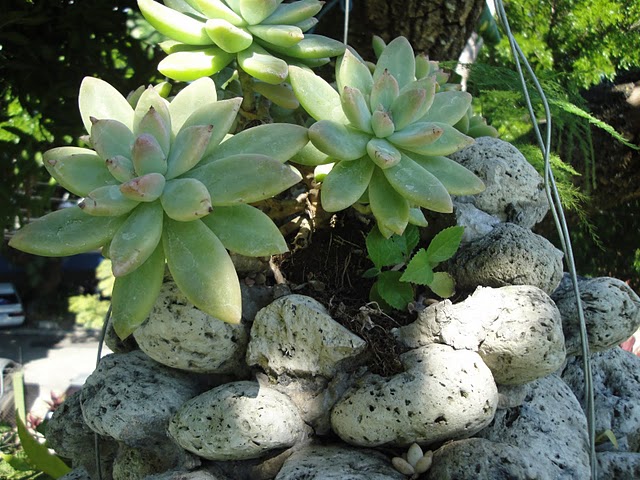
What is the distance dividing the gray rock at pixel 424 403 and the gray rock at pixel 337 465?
0.07 ft

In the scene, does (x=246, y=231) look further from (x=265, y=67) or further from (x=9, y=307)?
(x=9, y=307)

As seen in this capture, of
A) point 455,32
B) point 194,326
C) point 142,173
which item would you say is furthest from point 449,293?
point 455,32

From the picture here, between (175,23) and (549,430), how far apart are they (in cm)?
75

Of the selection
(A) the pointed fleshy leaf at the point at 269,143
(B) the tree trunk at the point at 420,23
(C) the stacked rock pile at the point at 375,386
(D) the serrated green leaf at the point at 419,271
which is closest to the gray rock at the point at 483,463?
(C) the stacked rock pile at the point at 375,386

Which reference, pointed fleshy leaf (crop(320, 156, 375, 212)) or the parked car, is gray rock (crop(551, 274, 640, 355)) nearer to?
pointed fleshy leaf (crop(320, 156, 375, 212))

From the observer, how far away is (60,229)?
653 millimetres

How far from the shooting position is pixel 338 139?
0.70 m

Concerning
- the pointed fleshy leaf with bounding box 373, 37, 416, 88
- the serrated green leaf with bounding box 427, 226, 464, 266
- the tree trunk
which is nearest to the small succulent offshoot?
the serrated green leaf with bounding box 427, 226, 464, 266

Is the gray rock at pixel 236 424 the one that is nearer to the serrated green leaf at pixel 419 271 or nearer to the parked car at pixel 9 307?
the serrated green leaf at pixel 419 271

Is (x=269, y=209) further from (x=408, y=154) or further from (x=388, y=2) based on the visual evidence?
(x=388, y=2)

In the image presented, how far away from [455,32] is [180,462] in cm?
117

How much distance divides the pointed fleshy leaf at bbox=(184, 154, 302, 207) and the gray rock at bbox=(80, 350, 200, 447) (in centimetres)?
34

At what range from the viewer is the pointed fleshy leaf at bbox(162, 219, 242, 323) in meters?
0.62

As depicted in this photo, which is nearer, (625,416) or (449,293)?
(449,293)
